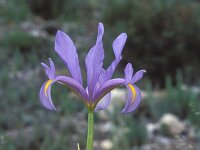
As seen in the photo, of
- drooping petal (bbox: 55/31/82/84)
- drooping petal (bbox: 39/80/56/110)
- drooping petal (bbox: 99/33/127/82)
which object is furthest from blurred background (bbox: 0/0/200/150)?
drooping petal (bbox: 39/80/56/110)

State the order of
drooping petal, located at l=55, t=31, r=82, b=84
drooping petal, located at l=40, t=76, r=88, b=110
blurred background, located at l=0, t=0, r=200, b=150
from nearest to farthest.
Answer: drooping petal, located at l=40, t=76, r=88, b=110 < drooping petal, located at l=55, t=31, r=82, b=84 < blurred background, located at l=0, t=0, r=200, b=150

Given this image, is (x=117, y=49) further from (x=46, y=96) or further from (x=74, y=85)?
(x=46, y=96)

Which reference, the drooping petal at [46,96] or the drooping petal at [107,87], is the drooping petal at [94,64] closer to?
the drooping petal at [107,87]

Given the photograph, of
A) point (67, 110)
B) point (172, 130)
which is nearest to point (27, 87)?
point (67, 110)

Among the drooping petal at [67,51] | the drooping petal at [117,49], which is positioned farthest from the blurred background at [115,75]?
the drooping petal at [67,51]

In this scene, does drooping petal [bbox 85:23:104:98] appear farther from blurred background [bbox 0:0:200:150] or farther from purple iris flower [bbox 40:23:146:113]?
blurred background [bbox 0:0:200:150]

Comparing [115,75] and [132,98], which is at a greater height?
[115,75]

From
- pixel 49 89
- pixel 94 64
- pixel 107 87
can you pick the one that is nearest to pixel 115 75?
pixel 94 64
